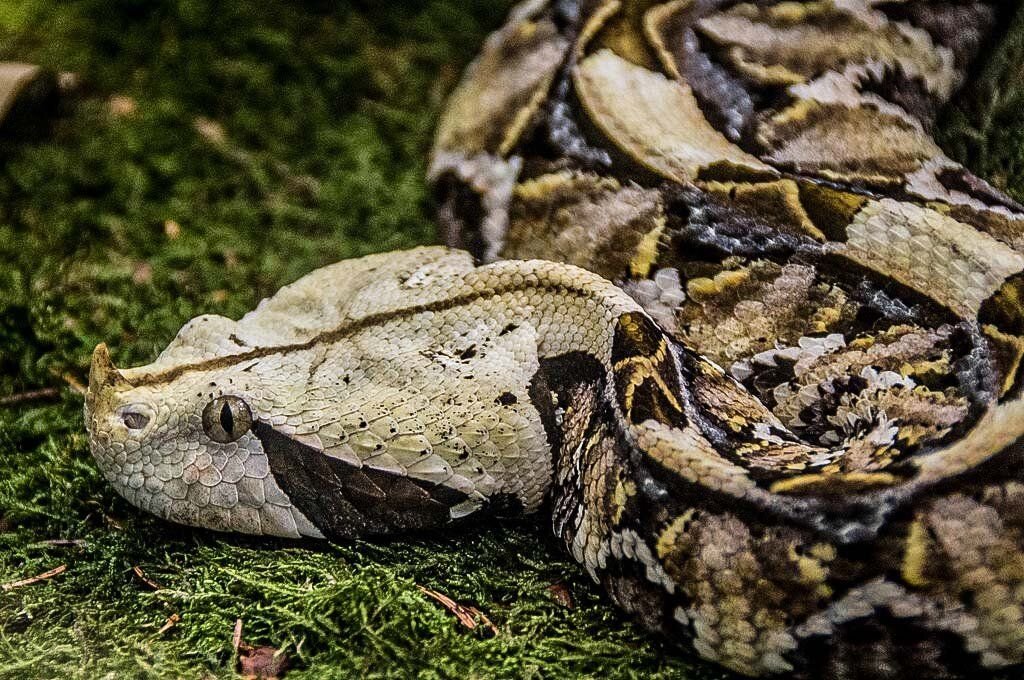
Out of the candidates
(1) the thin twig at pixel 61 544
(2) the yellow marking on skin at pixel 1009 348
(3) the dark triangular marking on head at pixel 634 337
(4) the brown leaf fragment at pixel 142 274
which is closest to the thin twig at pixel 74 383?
(4) the brown leaf fragment at pixel 142 274

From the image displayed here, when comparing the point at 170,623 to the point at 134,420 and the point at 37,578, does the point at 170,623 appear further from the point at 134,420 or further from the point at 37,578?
the point at 134,420

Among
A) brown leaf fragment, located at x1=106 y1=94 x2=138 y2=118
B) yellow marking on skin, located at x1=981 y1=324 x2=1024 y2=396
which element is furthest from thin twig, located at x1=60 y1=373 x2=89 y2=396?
yellow marking on skin, located at x1=981 y1=324 x2=1024 y2=396

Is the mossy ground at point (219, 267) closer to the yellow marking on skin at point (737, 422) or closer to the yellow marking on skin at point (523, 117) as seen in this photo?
the yellow marking on skin at point (737, 422)

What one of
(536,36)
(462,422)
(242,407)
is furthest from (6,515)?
(536,36)

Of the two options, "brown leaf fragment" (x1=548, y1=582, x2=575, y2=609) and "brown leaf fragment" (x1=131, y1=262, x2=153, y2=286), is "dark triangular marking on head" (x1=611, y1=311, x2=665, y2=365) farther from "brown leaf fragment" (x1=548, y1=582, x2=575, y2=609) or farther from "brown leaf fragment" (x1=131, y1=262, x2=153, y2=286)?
"brown leaf fragment" (x1=131, y1=262, x2=153, y2=286)

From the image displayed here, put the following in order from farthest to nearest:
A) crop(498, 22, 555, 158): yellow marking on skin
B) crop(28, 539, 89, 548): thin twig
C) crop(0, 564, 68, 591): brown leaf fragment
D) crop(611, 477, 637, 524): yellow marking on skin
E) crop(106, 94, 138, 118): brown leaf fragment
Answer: crop(106, 94, 138, 118): brown leaf fragment → crop(498, 22, 555, 158): yellow marking on skin → crop(28, 539, 89, 548): thin twig → crop(0, 564, 68, 591): brown leaf fragment → crop(611, 477, 637, 524): yellow marking on skin

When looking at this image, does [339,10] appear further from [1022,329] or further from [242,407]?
[1022,329]
